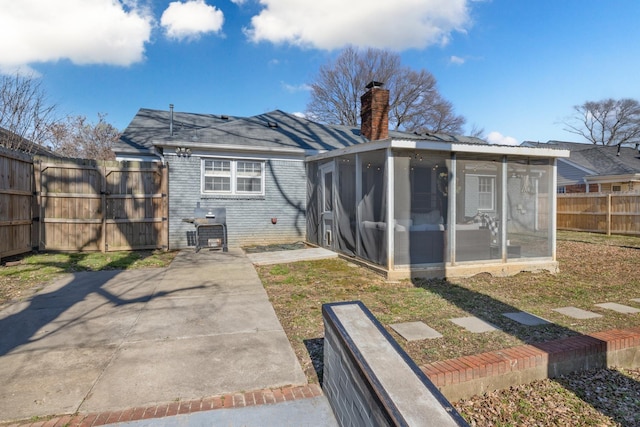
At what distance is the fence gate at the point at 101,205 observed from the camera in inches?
322

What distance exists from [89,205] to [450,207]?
824cm

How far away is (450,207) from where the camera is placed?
6.26 meters

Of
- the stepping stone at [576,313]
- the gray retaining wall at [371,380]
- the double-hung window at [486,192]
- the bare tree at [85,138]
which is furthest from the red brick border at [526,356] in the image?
the bare tree at [85,138]

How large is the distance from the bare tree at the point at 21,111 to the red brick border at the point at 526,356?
1708cm

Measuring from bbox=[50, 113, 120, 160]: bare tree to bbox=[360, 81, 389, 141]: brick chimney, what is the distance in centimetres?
1619

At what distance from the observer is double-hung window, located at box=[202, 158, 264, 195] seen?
962 cm

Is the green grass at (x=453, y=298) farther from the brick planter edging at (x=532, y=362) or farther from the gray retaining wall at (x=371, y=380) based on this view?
the gray retaining wall at (x=371, y=380)

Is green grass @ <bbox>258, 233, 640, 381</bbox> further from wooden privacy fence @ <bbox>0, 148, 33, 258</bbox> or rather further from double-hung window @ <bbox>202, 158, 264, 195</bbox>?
wooden privacy fence @ <bbox>0, 148, 33, 258</bbox>

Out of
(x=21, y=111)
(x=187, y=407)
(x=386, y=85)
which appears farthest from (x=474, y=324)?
(x=386, y=85)

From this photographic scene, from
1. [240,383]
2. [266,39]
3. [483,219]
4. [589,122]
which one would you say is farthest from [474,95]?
[589,122]

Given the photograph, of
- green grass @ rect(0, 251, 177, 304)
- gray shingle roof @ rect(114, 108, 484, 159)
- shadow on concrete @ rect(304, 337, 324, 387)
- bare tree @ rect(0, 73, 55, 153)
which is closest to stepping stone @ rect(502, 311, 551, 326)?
shadow on concrete @ rect(304, 337, 324, 387)

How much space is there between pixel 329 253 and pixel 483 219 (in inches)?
131

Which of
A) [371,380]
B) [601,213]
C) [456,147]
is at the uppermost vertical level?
[456,147]

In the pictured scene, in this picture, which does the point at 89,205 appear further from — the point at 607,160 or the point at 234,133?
the point at 607,160
